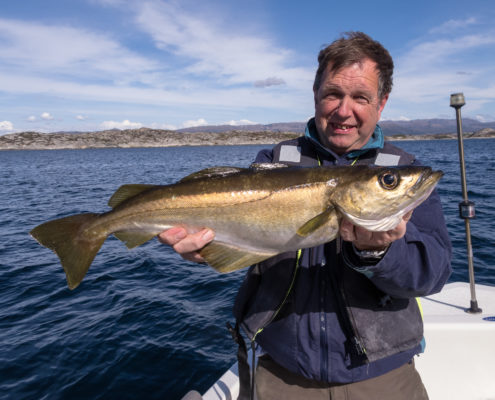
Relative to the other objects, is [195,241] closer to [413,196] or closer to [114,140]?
[413,196]

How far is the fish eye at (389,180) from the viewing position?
3066 mm

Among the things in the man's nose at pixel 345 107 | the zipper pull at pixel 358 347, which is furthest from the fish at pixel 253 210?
the zipper pull at pixel 358 347

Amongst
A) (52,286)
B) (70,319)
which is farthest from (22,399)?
(52,286)

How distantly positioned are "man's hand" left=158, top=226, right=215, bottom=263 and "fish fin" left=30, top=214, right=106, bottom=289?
878 mm

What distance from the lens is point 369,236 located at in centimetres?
291

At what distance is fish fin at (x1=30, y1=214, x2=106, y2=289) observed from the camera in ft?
13.0

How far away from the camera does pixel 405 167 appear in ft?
10.2

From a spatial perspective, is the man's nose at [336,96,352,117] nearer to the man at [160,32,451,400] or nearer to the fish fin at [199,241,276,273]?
the man at [160,32,451,400]

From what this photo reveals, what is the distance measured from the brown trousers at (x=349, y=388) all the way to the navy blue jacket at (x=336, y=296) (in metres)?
0.15

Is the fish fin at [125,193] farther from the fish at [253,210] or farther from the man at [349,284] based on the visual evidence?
the man at [349,284]

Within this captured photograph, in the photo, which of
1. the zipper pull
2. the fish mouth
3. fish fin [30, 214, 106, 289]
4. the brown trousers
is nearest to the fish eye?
the fish mouth

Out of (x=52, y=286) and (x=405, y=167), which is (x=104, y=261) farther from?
(x=405, y=167)

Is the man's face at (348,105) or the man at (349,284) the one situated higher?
the man's face at (348,105)

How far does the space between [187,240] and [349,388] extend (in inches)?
86.4
